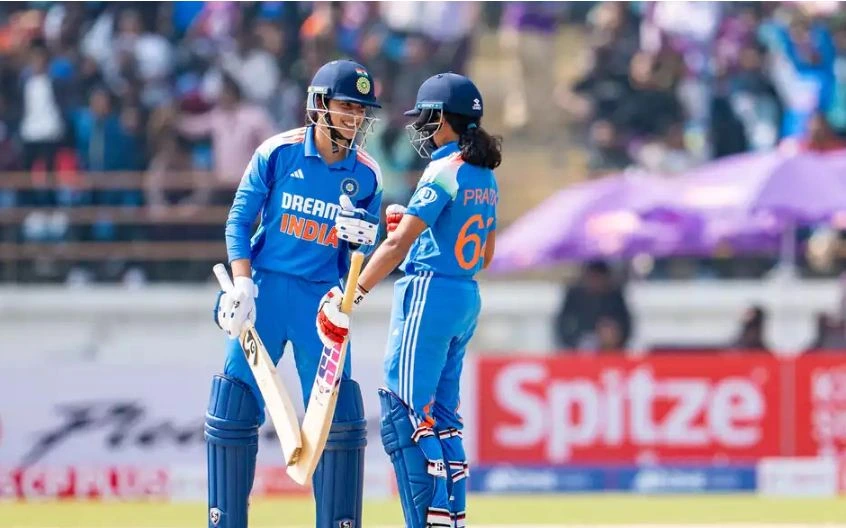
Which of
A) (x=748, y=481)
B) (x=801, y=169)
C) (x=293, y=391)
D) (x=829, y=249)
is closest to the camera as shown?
(x=293, y=391)

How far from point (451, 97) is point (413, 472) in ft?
5.01

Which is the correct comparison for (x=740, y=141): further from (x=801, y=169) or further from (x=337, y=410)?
(x=337, y=410)

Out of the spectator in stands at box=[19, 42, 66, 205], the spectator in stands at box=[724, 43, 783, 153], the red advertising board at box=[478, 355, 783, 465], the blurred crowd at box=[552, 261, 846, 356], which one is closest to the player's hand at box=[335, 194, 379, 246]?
the red advertising board at box=[478, 355, 783, 465]

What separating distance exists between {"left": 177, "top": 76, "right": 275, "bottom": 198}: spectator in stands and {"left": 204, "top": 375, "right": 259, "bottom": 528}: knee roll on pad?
24.6ft

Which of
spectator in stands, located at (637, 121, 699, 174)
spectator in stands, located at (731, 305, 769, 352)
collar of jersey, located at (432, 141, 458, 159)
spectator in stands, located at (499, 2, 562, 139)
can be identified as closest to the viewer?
collar of jersey, located at (432, 141, 458, 159)

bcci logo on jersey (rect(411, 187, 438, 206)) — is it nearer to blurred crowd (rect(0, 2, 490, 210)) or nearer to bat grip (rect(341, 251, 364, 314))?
bat grip (rect(341, 251, 364, 314))

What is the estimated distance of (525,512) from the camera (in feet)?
33.4

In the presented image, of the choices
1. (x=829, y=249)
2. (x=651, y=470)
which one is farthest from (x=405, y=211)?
(x=829, y=249)

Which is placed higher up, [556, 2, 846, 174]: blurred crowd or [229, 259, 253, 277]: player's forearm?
[556, 2, 846, 174]: blurred crowd

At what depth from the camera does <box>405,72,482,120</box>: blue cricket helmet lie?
22.1 ft

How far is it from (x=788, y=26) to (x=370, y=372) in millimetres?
5952

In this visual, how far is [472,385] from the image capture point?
451 inches

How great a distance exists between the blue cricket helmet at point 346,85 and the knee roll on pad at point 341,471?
111 centimetres

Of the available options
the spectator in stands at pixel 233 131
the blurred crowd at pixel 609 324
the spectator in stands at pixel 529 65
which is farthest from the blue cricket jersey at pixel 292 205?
the spectator in stands at pixel 529 65
